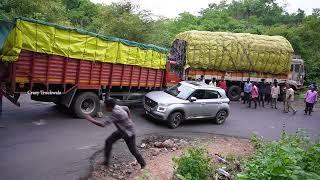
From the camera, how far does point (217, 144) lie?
36.6ft

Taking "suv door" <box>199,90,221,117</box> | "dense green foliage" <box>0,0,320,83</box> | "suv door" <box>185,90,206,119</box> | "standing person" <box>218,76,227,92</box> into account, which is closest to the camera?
"suv door" <box>185,90,206,119</box>

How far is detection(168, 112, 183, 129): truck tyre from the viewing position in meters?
12.6

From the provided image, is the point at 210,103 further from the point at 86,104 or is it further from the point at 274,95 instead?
the point at 274,95

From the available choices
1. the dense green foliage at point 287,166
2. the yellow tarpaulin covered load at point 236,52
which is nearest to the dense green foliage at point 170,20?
the yellow tarpaulin covered load at point 236,52

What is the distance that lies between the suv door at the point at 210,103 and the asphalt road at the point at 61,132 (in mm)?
531

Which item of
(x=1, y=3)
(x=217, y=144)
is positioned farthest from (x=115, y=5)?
(x=217, y=144)

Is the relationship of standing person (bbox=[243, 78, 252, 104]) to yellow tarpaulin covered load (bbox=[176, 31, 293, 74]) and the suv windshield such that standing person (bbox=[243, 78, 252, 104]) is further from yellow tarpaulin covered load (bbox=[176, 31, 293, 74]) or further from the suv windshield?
the suv windshield

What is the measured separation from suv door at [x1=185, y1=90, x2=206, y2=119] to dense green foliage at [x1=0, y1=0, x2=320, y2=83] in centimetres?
953

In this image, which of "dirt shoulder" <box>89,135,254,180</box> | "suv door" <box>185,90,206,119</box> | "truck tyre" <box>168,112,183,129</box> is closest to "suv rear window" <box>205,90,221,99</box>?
"suv door" <box>185,90,206,119</box>

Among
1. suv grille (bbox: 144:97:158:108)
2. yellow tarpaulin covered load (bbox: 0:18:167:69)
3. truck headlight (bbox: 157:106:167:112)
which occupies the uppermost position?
yellow tarpaulin covered load (bbox: 0:18:167:69)

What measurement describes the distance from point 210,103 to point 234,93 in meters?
8.38

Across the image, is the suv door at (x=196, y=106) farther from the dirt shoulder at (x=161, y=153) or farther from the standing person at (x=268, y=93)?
the standing person at (x=268, y=93)

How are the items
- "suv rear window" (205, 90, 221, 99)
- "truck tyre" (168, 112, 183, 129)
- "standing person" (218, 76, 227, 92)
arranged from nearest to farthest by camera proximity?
"truck tyre" (168, 112, 183, 129)
"suv rear window" (205, 90, 221, 99)
"standing person" (218, 76, 227, 92)

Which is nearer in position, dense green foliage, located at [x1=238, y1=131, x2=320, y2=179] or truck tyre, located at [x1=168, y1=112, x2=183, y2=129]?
dense green foliage, located at [x1=238, y1=131, x2=320, y2=179]
